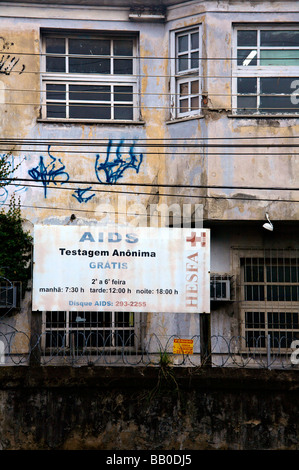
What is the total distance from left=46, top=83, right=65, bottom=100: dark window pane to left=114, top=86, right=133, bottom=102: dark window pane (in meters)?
1.01

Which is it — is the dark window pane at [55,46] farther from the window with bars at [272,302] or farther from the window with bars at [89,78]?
the window with bars at [272,302]

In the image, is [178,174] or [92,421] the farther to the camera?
[178,174]

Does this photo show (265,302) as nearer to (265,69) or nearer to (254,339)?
(254,339)

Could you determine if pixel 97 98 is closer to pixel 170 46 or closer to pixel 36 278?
pixel 170 46

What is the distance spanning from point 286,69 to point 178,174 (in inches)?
109

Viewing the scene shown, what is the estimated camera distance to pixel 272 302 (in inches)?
522

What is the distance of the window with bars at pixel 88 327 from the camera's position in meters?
12.7

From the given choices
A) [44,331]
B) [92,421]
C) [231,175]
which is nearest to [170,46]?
[231,175]

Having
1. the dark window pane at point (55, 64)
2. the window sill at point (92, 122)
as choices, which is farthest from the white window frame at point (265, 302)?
the dark window pane at point (55, 64)

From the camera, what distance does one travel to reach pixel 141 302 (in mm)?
10727

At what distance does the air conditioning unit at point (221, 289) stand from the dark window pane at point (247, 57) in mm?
3999

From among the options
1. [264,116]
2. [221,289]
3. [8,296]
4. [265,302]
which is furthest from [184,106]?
[8,296]

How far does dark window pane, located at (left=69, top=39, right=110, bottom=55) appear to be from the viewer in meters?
13.9

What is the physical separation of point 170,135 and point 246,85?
1662 millimetres
